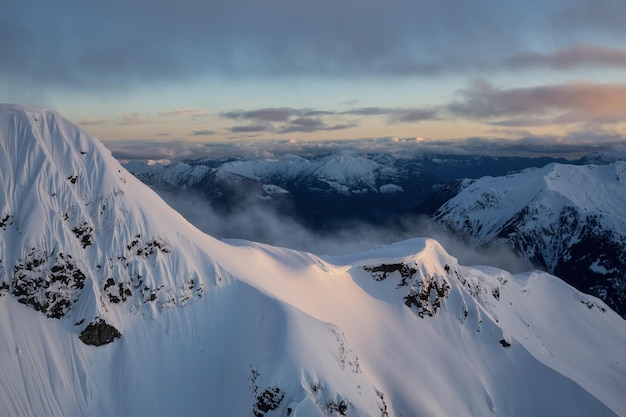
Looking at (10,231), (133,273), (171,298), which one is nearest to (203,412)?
(171,298)

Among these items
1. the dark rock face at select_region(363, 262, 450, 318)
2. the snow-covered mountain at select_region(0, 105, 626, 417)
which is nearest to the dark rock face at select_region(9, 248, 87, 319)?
the snow-covered mountain at select_region(0, 105, 626, 417)

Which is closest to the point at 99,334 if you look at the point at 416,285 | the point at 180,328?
the point at 180,328

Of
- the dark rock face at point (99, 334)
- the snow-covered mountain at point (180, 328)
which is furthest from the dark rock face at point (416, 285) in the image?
the dark rock face at point (99, 334)

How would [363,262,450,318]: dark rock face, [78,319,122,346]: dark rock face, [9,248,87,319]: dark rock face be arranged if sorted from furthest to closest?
[363,262,450,318]: dark rock face < [78,319,122,346]: dark rock face < [9,248,87,319]: dark rock face

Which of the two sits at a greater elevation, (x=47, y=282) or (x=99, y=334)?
(x=47, y=282)

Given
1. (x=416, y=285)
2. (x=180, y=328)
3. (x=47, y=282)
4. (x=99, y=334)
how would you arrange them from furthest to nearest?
(x=416, y=285) < (x=180, y=328) < (x=99, y=334) < (x=47, y=282)

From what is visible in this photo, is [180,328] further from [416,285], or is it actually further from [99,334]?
[416,285]

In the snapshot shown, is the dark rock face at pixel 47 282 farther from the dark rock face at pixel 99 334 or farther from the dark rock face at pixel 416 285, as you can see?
the dark rock face at pixel 416 285

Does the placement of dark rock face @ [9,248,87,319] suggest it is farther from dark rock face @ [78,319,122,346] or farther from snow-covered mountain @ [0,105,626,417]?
dark rock face @ [78,319,122,346]
